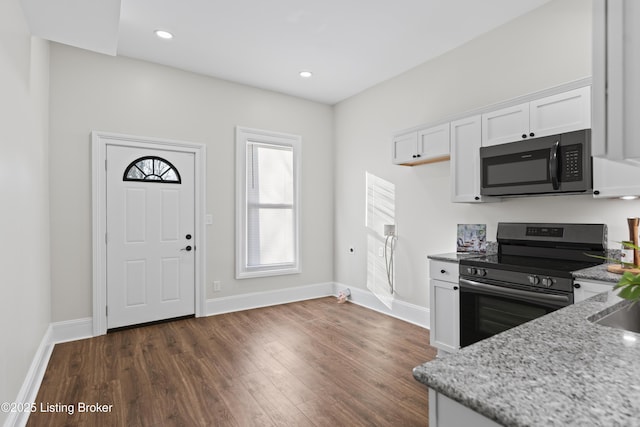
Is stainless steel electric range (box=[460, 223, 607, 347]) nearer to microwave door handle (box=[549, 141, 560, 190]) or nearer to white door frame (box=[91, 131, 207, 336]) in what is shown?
microwave door handle (box=[549, 141, 560, 190])

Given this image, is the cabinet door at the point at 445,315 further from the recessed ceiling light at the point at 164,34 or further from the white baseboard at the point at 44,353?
the recessed ceiling light at the point at 164,34

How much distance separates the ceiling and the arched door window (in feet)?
3.80

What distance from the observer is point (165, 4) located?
9.33 feet

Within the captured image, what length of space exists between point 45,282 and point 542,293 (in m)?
4.11

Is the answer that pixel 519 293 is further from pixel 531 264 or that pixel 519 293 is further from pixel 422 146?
pixel 422 146

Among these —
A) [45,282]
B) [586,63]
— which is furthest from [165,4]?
[586,63]

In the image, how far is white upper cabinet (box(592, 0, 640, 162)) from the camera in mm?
586

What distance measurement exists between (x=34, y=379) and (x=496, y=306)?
11.2ft

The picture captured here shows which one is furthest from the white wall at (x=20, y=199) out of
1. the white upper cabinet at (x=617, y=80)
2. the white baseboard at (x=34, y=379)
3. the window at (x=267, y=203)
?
the white upper cabinet at (x=617, y=80)

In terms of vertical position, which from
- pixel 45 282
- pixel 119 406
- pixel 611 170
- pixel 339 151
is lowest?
pixel 119 406

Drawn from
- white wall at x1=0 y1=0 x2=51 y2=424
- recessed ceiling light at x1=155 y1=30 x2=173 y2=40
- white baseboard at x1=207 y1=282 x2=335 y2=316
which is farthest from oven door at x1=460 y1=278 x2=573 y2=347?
recessed ceiling light at x1=155 y1=30 x2=173 y2=40

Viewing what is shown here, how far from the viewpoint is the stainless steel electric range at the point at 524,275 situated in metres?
2.23

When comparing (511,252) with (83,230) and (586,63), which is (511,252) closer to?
(586,63)

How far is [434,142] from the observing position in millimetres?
3350
